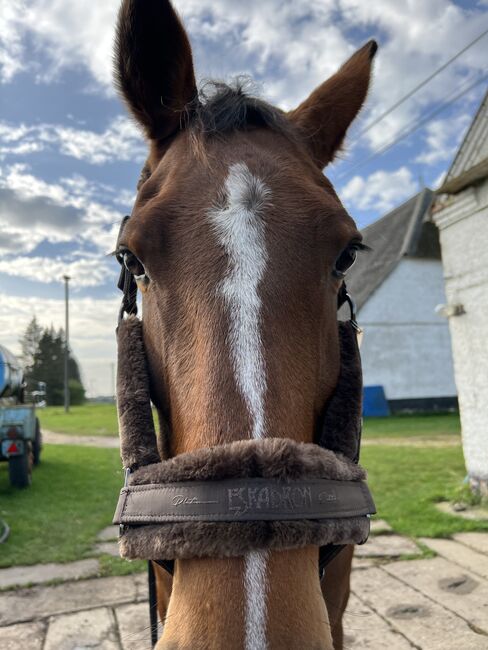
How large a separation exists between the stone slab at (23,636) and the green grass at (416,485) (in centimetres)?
397

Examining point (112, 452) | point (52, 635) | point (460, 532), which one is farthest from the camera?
point (112, 452)

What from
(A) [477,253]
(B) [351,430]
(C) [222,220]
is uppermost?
(A) [477,253]

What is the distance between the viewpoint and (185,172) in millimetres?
1634

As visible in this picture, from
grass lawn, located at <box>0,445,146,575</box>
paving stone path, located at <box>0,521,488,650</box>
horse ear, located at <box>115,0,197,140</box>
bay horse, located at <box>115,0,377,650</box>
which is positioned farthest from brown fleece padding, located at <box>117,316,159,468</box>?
paving stone path, located at <box>0,521,488,650</box>

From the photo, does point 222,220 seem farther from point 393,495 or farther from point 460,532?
point 393,495

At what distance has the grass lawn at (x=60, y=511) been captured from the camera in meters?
5.59

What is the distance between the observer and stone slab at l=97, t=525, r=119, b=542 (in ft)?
20.1

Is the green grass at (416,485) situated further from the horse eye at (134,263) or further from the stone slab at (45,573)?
the horse eye at (134,263)

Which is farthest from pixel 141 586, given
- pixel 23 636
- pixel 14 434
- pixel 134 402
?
pixel 14 434

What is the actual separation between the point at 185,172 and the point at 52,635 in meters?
3.70

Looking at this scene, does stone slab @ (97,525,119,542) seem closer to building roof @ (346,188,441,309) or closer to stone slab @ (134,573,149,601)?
stone slab @ (134,573,149,601)

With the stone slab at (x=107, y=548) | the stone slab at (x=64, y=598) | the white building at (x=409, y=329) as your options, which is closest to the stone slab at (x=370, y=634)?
the stone slab at (x=64, y=598)

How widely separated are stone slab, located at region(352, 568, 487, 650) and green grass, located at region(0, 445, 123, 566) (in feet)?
7.93

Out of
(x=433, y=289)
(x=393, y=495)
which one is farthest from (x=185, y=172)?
(x=433, y=289)
